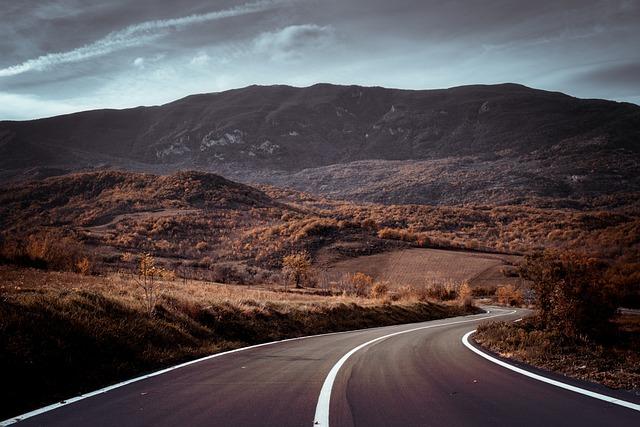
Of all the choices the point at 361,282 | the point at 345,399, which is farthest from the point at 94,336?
the point at 361,282

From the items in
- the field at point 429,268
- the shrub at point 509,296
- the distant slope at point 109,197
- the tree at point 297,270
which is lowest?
the shrub at point 509,296

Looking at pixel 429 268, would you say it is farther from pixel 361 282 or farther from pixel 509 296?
pixel 361 282

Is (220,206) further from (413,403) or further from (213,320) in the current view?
(413,403)

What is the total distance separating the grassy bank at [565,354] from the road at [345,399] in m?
0.97

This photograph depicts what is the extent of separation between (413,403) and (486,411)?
0.91m

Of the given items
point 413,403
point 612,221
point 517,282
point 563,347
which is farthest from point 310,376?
point 612,221

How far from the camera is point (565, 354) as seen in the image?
9.73 meters

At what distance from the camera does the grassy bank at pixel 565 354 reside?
24.7 ft

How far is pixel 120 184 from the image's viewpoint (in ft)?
391

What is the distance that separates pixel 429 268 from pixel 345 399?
2673 inches

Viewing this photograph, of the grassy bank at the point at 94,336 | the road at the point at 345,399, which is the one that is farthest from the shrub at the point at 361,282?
the road at the point at 345,399

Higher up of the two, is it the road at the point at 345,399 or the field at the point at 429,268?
the road at the point at 345,399

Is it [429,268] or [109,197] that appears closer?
Answer: [429,268]

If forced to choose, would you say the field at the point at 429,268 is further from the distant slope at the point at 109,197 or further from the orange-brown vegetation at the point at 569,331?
the orange-brown vegetation at the point at 569,331
